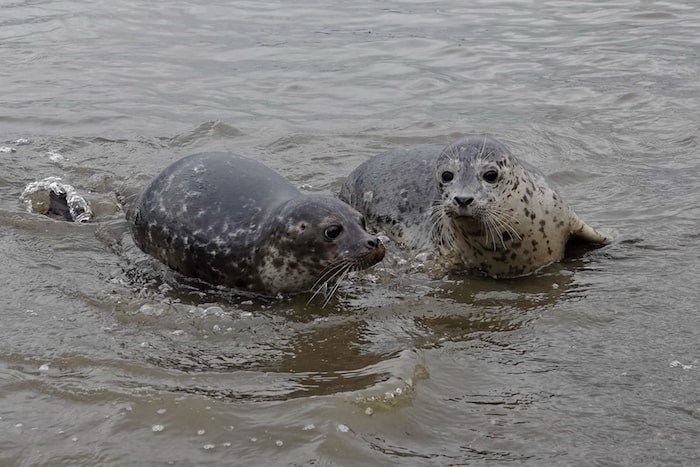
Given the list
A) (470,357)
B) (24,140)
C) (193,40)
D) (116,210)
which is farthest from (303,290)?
(193,40)

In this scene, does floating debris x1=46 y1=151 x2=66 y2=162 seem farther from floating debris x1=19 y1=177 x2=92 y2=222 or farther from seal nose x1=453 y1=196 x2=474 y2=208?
seal nose x1=453 y1=196 x2=474 y2=208

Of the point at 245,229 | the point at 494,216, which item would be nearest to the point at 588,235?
the point at 494,216

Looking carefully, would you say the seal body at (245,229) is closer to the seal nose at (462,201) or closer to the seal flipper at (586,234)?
the seal nose at (462,201)

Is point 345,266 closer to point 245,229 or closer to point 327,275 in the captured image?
point 327,275

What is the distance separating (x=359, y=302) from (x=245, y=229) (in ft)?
2.52

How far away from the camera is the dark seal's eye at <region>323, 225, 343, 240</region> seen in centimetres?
516

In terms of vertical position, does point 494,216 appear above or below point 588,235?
above

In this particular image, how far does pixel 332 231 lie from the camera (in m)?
5.16

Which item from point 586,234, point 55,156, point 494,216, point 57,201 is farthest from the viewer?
point 55,156

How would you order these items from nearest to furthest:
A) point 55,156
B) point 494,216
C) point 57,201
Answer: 1. point 494,216
2. point 57,201
3. point 55,156

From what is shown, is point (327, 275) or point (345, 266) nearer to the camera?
point (345, 266)

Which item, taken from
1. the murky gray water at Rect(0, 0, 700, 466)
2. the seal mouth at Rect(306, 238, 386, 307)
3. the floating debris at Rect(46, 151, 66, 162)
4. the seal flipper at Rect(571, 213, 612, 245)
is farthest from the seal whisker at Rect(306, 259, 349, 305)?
the floating debris at Rect(46, 151, 66, 162)

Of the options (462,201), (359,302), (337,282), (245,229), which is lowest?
(359,302)

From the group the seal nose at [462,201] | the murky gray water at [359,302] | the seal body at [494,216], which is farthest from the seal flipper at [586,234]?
the seal nose at [462,201]
